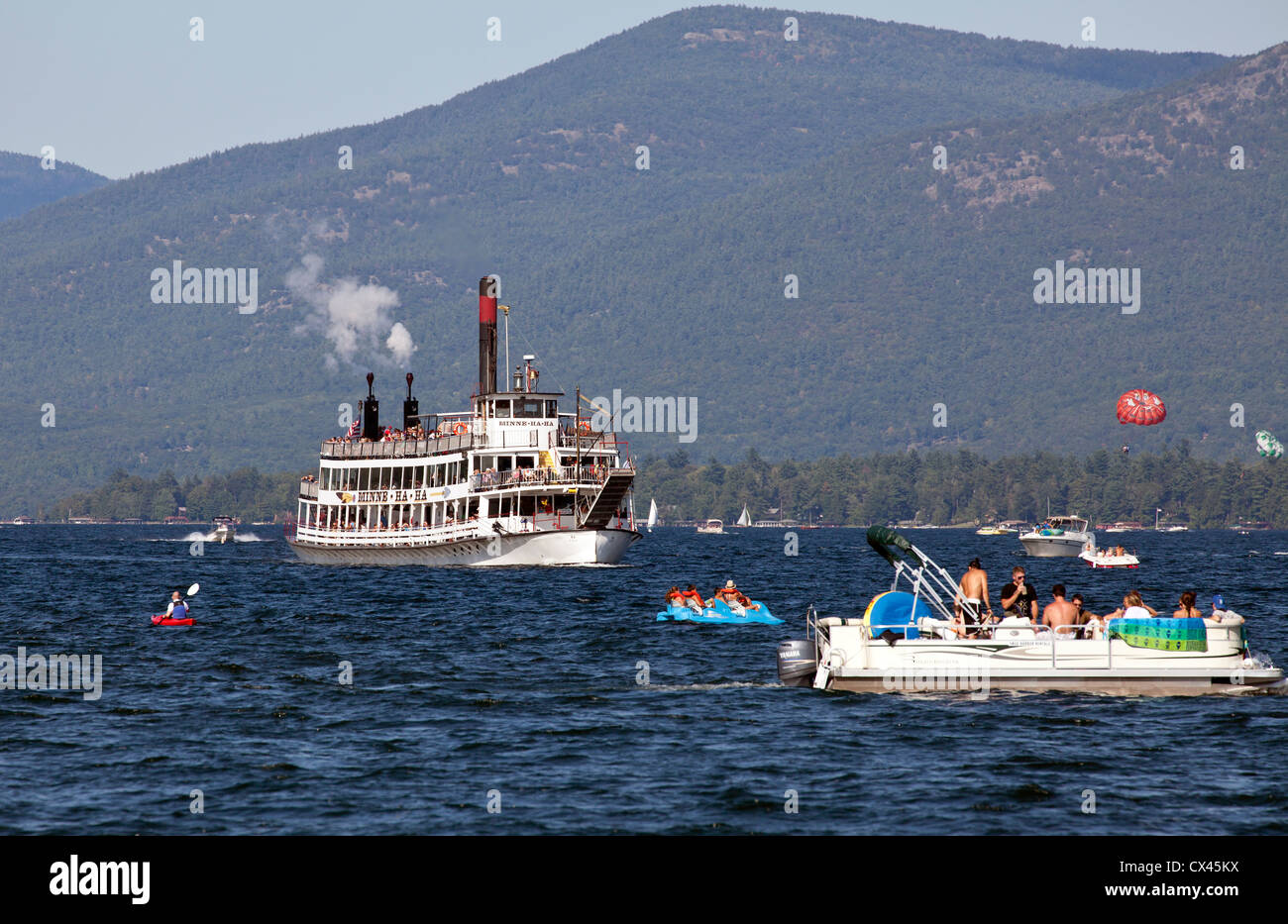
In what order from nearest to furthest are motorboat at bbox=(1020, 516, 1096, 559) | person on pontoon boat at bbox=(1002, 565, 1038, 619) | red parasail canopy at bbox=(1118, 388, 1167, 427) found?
person on pontoon boat at bbox=(1002, 565, 1038, 619) < red parasail canopy at bbox=(1118, 388, 1167, 427) < motorboat at bbox=(1020, 516, 1096, 559)

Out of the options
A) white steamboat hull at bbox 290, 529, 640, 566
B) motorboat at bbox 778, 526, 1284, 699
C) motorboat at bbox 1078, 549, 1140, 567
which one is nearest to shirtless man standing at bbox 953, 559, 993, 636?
motorboat at bbox 778, 526, 1284, 699

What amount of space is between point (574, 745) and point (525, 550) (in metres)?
63.7

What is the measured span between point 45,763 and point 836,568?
9676cm

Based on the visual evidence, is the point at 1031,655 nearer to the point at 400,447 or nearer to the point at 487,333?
the point at 400,447

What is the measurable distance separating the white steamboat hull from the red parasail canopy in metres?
42.4

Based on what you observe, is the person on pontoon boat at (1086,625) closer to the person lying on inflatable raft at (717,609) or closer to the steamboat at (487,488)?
the person lying on inflatable raft at (717,609)

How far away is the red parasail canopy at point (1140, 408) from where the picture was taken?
122m

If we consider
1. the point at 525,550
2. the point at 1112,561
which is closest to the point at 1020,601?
the point at 525,550

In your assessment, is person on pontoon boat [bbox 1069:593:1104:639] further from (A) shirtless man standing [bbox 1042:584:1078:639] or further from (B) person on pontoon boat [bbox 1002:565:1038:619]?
(B) person on pontoon boat [bbox 1002:565:1038:619]

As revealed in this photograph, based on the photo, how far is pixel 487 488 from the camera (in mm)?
95938

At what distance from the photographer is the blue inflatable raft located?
5981 centimetres

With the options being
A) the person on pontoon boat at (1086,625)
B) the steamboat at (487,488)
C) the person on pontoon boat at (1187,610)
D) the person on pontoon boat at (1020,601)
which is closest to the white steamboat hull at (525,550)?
the steamboat at (487,488)
